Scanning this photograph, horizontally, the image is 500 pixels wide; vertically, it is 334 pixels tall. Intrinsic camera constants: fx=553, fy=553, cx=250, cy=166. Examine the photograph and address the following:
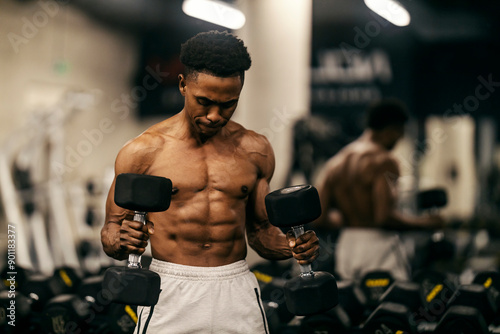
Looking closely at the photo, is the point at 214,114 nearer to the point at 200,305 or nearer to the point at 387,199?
the point at 200,305

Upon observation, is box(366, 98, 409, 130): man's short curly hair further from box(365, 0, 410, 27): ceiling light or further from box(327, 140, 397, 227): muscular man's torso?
box(365, 0, 410, 27): ceiling light

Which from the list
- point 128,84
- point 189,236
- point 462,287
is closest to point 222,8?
point 128,84

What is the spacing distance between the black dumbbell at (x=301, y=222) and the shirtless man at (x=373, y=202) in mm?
2091

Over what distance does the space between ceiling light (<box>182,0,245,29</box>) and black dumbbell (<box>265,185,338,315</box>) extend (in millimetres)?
3160

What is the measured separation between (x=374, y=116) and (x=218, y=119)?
7.76 feet

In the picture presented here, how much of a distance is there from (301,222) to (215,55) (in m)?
0.54

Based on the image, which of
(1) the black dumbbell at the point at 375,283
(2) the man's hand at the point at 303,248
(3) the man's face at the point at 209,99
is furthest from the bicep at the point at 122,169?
(1) the black dumbbell at the point at 375,283

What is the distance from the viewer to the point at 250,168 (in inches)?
70.7

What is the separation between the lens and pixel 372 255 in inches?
141

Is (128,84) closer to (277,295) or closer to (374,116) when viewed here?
(374,116)

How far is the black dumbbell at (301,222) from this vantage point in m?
1.54

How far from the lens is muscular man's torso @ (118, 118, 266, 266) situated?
170 cm

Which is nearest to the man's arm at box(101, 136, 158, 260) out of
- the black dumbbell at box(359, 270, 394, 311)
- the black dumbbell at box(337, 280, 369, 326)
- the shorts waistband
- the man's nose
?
the shorts waistband

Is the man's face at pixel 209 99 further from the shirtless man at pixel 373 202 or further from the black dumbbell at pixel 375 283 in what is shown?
the shirtless man at pixel 373 202
